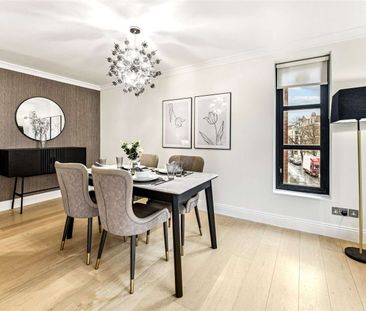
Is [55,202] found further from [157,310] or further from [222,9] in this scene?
[222,9]

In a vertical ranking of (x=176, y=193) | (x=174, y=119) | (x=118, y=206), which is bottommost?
(x=118, y=206)

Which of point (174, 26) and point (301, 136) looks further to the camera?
point (301, 136)

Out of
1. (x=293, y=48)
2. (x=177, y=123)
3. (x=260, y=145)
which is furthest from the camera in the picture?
(x=177, y=123)

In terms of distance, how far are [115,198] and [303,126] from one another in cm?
261

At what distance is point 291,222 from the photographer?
2.82 metres

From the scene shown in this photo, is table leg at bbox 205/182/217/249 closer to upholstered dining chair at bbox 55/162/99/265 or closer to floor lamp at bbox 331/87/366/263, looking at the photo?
upholstered dining chair at bbox 55/162/99/265

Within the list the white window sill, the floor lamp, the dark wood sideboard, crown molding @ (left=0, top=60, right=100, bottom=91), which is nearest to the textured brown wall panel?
crown molding @ (left=0, top=60, right=100, bottom=91)

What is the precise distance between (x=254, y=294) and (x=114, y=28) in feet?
9.57

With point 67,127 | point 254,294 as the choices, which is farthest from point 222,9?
point 67,127

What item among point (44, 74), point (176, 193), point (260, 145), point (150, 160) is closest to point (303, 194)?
point (260, 145)

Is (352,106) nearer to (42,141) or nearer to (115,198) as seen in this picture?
(115,198)

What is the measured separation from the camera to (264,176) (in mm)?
2996

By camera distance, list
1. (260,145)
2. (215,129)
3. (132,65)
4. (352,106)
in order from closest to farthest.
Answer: (352,106) → (132,65) → (260,145) → (215,129)

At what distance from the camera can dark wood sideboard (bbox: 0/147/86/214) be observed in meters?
3.20
